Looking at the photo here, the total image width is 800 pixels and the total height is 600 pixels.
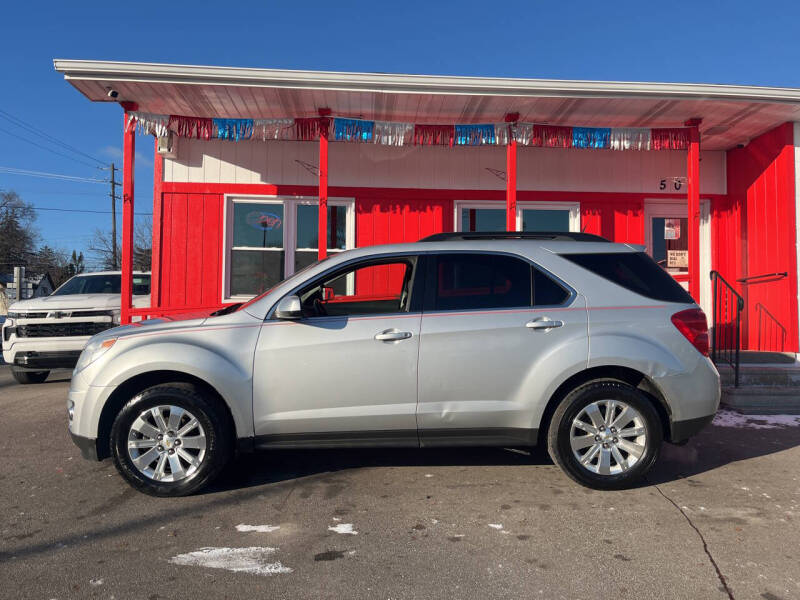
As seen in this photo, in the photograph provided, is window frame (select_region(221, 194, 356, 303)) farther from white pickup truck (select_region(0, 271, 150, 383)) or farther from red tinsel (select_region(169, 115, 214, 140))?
white pickup truck (select_region(0, 271, 150, 383))

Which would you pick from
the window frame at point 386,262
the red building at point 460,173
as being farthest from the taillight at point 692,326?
the red building at point 460,173

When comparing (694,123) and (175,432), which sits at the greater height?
(694,123)

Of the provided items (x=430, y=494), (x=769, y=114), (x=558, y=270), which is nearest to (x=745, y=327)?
(x=769, y=114)

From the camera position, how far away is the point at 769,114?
7633mm

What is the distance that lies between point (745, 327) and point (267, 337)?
8.13 m

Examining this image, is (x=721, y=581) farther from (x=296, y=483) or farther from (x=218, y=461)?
(x=218, y=461)

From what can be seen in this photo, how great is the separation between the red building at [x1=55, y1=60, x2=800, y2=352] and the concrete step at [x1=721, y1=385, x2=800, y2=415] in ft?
4.36

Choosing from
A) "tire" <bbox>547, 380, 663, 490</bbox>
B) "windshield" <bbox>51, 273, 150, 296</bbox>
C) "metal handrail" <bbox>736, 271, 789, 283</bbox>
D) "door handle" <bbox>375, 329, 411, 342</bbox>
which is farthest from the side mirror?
"metal handrail" <bbox>736, 271, 789, 283</bbox>

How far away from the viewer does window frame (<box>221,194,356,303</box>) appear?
887 cm

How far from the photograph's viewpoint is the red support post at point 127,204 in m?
7.33

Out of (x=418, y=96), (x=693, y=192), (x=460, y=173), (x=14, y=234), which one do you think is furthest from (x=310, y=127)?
(x=14, y=234)

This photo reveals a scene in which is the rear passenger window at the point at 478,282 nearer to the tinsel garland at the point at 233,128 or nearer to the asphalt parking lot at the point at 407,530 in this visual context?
the asphalt parking lot at the point at 407,530

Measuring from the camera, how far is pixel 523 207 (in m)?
9.25

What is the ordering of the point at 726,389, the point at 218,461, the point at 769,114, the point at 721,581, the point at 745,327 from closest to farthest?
1. the point at 721,581
2. the point at 218,461
3. the point at 726,389
4. the point at 769,114
5. the point at 745,327
